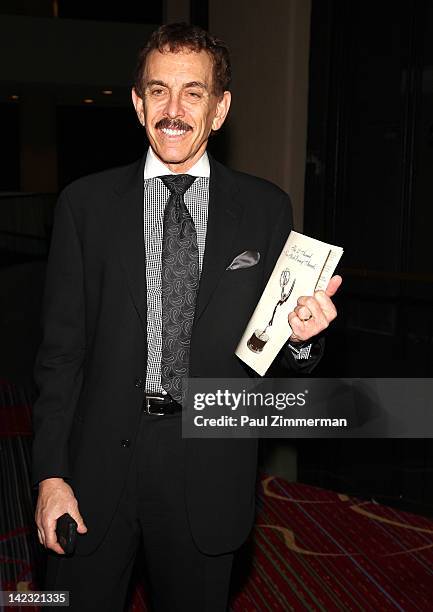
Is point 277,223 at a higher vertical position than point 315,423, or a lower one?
higher

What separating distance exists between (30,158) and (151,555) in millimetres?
21580

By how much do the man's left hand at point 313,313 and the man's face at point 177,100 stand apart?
1.63 feet

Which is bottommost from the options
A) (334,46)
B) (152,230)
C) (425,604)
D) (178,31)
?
(425,604)

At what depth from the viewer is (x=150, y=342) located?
2078 mm

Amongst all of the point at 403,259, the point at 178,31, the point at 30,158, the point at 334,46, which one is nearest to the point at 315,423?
the point at 403,259

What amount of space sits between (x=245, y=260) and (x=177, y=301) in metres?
0.21

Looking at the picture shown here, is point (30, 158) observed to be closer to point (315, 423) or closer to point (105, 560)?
point (315, 423)

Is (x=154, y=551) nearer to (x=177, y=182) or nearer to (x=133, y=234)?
(x=133, y=234)

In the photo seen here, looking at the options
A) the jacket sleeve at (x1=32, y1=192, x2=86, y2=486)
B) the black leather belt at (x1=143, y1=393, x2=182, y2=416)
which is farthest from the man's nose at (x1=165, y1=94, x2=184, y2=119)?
the black leather belt at (x1=143, y1=393, x2=182, y2=416)

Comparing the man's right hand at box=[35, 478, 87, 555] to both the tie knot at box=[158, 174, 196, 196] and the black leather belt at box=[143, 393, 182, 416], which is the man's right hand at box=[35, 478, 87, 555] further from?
the tie knot at box=[158, 174, 196, 196]

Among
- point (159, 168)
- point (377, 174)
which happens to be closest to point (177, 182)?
point (159, 168)

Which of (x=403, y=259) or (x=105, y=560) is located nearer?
(x=105, y=560)

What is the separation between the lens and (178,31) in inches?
79.5

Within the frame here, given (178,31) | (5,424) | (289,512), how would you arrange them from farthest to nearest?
(5,424)
(289,512)
(178,31)
